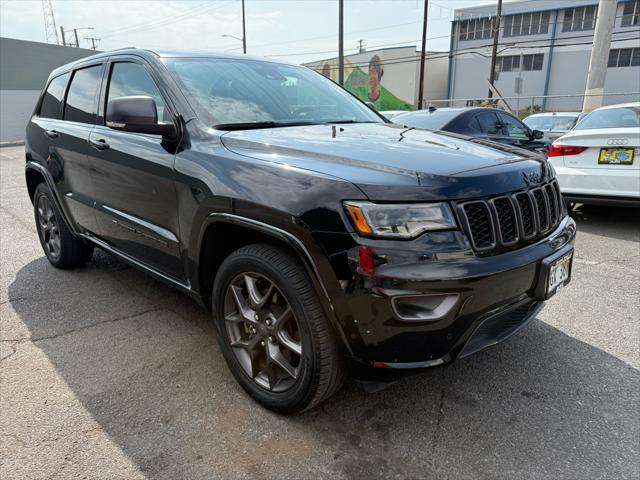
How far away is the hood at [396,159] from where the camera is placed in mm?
1911

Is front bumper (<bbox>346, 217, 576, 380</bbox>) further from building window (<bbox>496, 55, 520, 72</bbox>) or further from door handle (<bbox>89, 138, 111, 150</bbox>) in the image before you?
building window (<bbox>496, 55, 520, 72</bbox>)

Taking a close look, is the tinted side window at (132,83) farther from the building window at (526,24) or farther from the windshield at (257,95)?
the building window at (526,24)

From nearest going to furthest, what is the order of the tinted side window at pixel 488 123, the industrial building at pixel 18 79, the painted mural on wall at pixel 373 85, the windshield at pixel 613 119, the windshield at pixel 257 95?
the windshield at pixel 257 95
the windshield at pixel 613 119
the tinted side window at pixel 488 123
the industrial building at pixel 18 79
the painted mural on wall at pixel 373 85

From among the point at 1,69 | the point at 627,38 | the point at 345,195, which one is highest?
the point at 627,38

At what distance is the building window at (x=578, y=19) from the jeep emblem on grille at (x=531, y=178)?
5242 cm

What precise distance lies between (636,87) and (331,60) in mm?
36139

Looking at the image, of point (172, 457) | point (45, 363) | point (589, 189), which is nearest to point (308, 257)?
point (172, 457)

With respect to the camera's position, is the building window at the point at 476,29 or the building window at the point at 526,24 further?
the building window at the point at 476,29

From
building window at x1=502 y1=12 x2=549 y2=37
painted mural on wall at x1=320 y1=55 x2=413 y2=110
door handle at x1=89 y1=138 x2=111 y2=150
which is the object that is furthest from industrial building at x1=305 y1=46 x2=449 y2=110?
door handle at x1=89 y1=138 x2=111 y2=150

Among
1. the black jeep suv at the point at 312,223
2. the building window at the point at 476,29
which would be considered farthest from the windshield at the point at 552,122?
the building window at the point at 476,29

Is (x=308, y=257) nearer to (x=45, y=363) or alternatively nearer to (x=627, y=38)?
(x=45, y=363)

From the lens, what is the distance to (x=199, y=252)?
99.5 inches

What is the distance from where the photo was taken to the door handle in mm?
3196

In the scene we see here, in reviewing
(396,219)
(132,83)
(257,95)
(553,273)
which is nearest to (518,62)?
(257,95)
